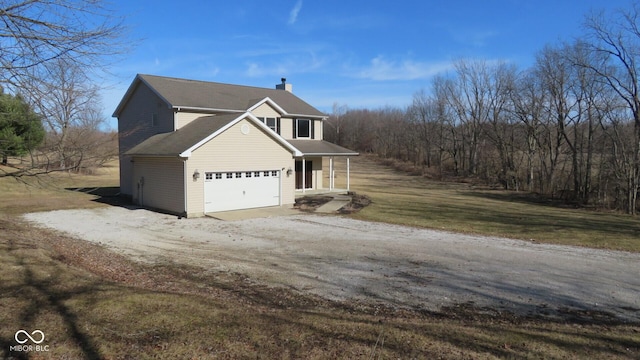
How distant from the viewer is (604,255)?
12586 mm

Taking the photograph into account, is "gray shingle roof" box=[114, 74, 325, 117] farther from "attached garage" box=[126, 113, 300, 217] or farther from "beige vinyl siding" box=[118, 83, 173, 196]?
"attached garage" box=[126, 113, 300, 217]

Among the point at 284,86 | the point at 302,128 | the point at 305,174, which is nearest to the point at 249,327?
the point at 305,174

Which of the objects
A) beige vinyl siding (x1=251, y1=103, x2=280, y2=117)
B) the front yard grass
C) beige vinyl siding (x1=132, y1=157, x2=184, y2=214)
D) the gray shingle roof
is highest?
the gray shingle roof

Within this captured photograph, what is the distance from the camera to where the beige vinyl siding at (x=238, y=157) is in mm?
18516

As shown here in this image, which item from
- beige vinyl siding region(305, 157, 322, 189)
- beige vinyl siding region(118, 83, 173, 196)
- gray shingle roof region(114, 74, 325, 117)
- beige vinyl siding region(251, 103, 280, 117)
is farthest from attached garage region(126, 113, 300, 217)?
beige vinyl siding region(305, 157, 322, 189)

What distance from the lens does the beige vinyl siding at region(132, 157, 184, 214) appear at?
61.5 feet

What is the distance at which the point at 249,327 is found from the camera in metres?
5.05

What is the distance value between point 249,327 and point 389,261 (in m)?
6.40

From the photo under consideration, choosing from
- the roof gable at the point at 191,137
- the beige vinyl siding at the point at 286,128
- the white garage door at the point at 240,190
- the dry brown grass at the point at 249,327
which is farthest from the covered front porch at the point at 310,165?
the dry brown grass at the point at 249,327

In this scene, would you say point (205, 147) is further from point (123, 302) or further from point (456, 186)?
point (456, 186)

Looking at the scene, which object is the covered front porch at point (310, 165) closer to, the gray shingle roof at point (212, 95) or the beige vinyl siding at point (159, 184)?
the gray shingle roof at point (212, 95)

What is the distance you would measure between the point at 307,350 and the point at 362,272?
5.37 metres

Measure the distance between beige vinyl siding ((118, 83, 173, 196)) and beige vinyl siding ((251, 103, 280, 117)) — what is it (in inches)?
199

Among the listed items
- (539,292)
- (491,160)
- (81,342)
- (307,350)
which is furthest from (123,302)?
(491,160)
